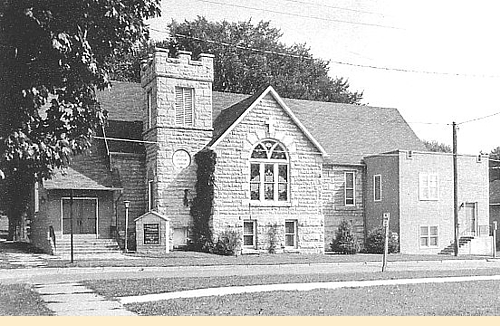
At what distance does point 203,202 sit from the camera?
32531mm

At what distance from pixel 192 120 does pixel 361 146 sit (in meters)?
10.3

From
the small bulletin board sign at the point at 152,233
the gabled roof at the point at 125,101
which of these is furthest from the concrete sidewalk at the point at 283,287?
the gabled roof at the point at 125,101

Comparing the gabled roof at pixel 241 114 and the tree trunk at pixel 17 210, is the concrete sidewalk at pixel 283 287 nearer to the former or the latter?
the gabled roof at pixel 241 114

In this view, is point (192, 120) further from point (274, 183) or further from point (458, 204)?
point (458, 204)

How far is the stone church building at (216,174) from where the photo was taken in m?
32.1

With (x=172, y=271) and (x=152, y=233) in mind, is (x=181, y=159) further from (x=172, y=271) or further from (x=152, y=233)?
(x=172, y=271)

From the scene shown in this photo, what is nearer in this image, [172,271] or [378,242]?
[172,271]

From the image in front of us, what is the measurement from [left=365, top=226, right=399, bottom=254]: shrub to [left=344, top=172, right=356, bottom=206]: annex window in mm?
2466

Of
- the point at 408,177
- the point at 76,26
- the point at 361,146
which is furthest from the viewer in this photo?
the point at 361,146

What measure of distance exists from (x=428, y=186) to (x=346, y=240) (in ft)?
19.3

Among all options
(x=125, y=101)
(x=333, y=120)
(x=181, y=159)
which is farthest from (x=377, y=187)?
(x=125, y=101)

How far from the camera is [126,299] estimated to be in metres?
14.3

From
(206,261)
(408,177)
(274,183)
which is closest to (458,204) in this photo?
(408,177)

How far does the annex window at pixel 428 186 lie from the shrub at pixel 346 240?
4.82 meters
